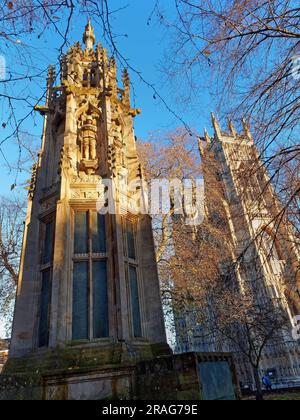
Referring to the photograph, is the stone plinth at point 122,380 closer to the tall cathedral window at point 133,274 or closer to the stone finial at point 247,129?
the tall cathedral window at point 133,274

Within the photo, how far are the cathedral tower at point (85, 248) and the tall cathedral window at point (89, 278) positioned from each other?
17mm

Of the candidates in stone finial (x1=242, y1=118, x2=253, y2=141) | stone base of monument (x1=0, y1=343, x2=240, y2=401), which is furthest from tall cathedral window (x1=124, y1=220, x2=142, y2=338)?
stone finial (x1=242, y1=118, x2=253, y2=141)

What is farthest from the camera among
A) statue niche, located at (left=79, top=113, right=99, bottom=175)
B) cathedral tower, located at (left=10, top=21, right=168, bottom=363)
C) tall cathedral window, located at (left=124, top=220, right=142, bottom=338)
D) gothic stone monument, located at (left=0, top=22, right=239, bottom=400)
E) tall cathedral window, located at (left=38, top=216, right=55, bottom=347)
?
statue niche, located at (left=79, top=113, right=99, bottom=175)

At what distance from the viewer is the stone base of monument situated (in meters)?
3.94

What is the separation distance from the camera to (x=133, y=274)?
5.93m

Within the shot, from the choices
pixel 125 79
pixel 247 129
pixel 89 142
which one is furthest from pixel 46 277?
pixel 125 79

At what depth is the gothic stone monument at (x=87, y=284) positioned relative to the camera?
13.7 feet

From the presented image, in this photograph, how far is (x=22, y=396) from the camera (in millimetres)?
3957

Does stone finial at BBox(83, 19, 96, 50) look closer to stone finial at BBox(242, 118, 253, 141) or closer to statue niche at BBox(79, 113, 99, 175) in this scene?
statue niche at BBox(79, 113, 99, 175)

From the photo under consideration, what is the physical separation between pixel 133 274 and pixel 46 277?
1.63m

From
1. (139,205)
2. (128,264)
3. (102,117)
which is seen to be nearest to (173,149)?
(102,117)

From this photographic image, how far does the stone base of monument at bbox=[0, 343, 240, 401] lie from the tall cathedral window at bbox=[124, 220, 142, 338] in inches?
33.8

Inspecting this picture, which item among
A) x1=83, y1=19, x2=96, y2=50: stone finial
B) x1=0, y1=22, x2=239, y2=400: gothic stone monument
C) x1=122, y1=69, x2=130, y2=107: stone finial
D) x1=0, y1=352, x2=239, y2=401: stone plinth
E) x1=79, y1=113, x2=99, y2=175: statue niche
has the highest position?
x1=83, y1=19, x2=96, y2=50: stone finial
